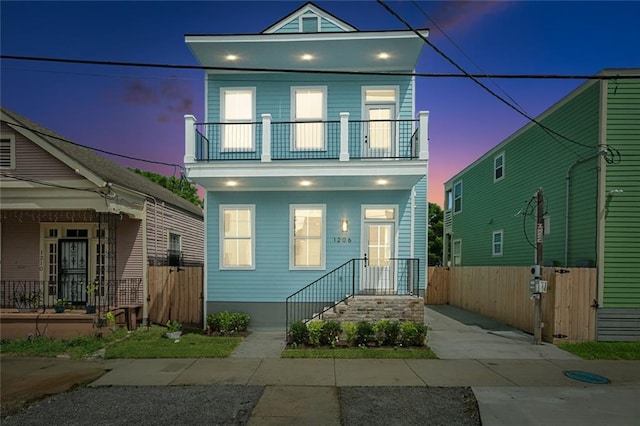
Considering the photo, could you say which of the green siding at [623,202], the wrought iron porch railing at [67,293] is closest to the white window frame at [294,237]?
the wrought iron porch railing at [67,293]

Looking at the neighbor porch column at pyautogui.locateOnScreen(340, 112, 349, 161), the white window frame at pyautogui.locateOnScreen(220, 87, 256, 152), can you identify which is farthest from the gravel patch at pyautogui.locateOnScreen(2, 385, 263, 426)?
the white window frame at pyautogui.locateOnScreen(220, 87, 256, 152)

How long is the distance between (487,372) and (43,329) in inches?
441

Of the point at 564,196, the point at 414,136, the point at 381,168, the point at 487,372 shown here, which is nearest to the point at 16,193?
the point at 381,168

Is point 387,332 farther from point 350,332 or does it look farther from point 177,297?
point 177,297

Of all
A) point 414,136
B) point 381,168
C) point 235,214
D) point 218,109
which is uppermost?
point 218,109

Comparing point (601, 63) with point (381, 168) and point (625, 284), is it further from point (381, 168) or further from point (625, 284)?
point (381, 168)

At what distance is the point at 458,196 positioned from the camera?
2089cm

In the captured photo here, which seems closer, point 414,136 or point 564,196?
point 414,136

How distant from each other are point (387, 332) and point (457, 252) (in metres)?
14.1

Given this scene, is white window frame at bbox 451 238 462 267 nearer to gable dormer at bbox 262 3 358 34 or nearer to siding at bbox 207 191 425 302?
siding at bbox 207 191 425 302

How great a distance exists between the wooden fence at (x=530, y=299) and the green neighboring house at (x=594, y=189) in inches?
13.3

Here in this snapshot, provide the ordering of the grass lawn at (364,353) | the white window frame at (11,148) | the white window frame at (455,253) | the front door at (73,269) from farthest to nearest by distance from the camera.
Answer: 1. the white window frame at (455,253)
2. the front door at (73,269)
3. the white window frame at (11,148)
4. the grass lawn at (364,353)

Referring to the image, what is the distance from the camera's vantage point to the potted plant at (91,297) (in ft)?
32.9

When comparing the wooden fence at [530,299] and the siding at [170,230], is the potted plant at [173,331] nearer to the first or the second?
the siding at [170,230]
